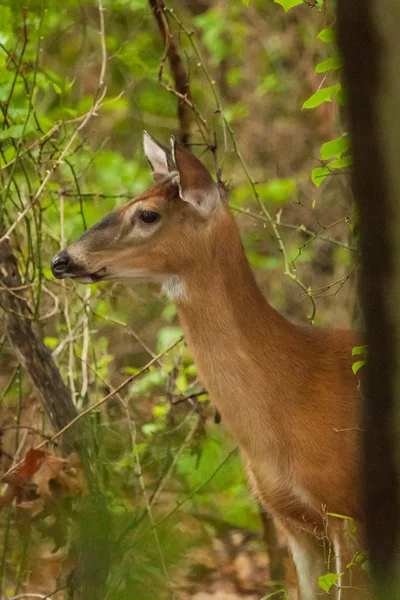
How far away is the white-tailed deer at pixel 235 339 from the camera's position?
141 inches

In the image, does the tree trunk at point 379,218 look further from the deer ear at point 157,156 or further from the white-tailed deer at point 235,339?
the deer ear at point 157,156

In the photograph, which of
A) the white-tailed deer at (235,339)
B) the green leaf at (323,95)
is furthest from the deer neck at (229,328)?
the green leaf at (323,95)

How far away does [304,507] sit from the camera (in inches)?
142

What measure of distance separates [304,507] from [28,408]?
1.77 metres

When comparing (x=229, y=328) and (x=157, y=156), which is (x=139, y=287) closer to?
(x=157, y=156)

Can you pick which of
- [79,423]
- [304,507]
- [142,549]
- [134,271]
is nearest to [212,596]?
[79,423]

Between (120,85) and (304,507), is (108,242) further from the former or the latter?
(120,85)

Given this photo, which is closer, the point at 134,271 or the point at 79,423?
the point at 134,271

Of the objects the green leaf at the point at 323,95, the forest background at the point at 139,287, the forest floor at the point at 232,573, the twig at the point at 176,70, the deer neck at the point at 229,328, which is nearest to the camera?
the forest background at the point at 139,287

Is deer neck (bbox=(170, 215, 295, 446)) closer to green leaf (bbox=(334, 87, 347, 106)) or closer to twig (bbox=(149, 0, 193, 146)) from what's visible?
green leaf (bbox=(334, 87, 347, 106))

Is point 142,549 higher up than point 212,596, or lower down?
lower down

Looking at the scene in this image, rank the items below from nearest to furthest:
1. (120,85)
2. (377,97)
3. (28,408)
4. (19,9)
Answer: (377,97) < (19,9) < (28,408) < (120,85)

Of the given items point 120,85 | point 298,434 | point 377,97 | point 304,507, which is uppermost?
point 120,85

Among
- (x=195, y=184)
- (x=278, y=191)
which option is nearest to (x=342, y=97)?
(x=195, y=184)
